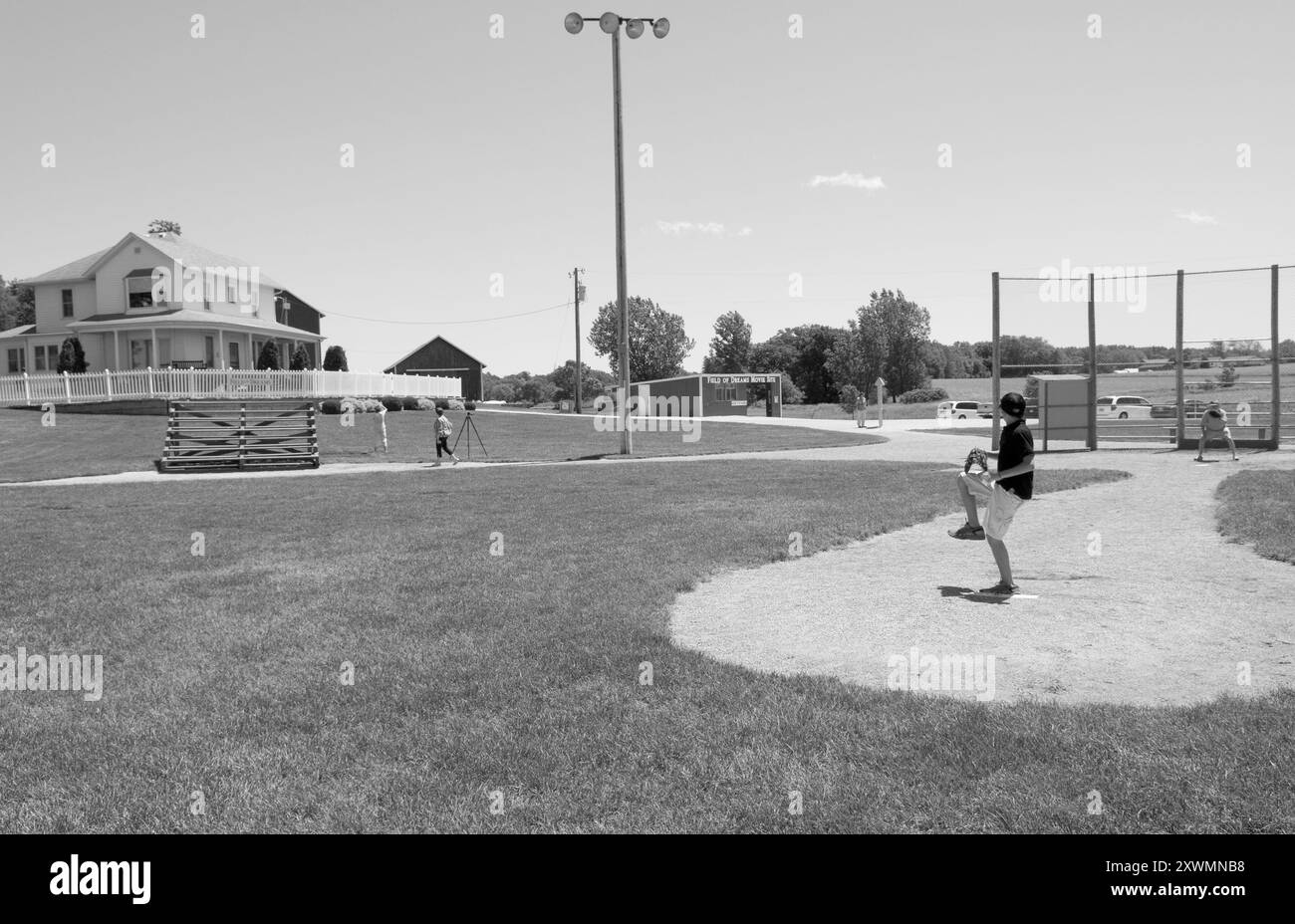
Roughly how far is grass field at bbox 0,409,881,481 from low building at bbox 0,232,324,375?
27.5 ft

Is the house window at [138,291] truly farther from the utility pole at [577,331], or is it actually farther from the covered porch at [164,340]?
the utility pole at [577,331]

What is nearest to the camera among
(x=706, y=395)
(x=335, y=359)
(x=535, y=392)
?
(x=335, y=359)

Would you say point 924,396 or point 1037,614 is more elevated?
point 924,396

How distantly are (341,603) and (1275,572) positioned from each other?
8349mm

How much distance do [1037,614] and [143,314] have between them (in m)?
49.3

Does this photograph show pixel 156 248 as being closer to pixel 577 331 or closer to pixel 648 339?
pixel 577 331

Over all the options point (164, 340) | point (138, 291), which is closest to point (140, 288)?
point (138, 291)

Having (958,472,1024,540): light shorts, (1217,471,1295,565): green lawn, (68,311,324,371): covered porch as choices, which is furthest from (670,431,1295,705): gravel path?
(68,311,324,371): covered porch

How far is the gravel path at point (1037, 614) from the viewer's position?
626 centimetres

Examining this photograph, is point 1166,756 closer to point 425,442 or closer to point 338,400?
point 425,442

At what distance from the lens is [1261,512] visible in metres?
12.6

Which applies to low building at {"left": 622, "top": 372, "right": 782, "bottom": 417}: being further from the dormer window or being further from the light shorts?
the light shorts

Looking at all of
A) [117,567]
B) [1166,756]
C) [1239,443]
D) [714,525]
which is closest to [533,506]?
[714,525]

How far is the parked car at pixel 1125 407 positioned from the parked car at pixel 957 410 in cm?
1285
